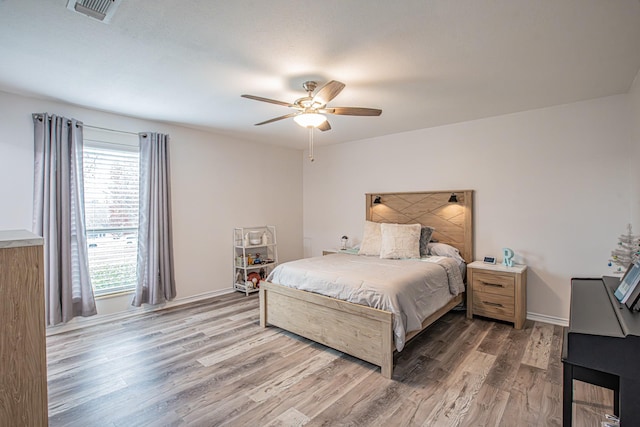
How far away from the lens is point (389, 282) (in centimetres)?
Answer: 271

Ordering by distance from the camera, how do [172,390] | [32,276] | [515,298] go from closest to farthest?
[32,276] → [172,390] → [515,298]

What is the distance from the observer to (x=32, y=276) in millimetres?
1300

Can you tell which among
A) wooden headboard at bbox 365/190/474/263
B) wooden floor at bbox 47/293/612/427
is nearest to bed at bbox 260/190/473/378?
wooden headboard at bbox 365/190/474/263

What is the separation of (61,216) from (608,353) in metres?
4.46

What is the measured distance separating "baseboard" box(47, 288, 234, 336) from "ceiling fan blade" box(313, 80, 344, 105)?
3356 mm

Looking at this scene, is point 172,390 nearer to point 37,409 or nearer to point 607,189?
point 37,409

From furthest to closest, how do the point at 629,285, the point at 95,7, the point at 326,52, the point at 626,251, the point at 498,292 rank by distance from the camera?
the point at 498,292, the point at 626,251, the point at 326,52, the point at 629,285, the point at 95,7

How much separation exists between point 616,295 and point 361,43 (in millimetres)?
2316

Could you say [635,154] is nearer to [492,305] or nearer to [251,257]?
[492,305]

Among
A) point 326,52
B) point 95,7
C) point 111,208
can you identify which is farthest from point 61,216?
point 326,52

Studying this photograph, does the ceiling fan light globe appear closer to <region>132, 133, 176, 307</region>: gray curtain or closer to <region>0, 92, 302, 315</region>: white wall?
<region>132, 133, 176, 307</region>: gray curtain

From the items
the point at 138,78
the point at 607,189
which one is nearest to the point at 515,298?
the point at 607,189

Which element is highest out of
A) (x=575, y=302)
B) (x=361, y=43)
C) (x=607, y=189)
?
(x=361, y=43)

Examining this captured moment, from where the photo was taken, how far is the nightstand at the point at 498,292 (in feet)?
11.1
